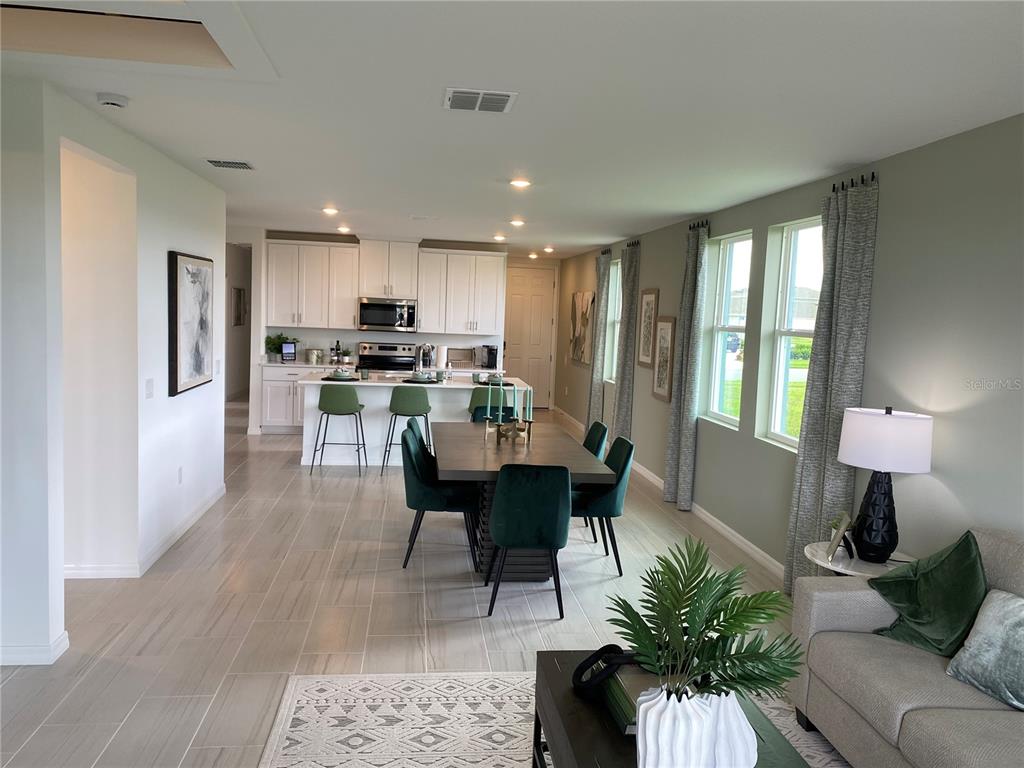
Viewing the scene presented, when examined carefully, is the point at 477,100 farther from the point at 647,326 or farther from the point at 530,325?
the point at 530,325

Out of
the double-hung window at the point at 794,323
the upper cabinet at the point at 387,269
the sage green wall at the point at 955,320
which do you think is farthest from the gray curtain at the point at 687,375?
the upper cabinet at the point at 387,269

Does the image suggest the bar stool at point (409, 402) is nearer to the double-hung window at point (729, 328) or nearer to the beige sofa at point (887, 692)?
the double-hung window at point (729, 328)

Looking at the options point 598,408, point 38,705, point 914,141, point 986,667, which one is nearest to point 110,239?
point 38,705

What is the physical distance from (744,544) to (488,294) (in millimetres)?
5287

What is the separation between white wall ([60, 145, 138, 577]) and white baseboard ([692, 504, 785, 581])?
3.89m

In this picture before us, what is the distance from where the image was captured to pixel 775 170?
4.11 m

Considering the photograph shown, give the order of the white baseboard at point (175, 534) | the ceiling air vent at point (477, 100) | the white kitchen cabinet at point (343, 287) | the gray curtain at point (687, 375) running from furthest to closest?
1. the white kitchen cabinet at point (343, 287)
2. the gray curtain at point (687, 375)
3. the white baseboard at point (175, 534)
4. the ceiling air vent at point (477, 100)

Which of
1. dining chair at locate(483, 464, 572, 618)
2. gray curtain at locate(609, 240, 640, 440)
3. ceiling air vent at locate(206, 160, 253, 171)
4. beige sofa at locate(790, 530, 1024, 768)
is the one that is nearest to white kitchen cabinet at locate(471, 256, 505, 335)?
gray curtain at locate(609, 240, 640, 440)

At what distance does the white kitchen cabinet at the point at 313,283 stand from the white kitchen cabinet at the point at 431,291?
117 centimetres

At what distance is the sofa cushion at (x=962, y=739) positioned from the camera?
2.02m

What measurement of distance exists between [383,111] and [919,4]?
2.08 meters

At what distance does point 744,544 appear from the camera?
5.17 meters

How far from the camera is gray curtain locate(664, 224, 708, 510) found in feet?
19.7

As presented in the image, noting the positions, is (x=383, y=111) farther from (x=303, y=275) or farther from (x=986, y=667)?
(x=303, y=275)
